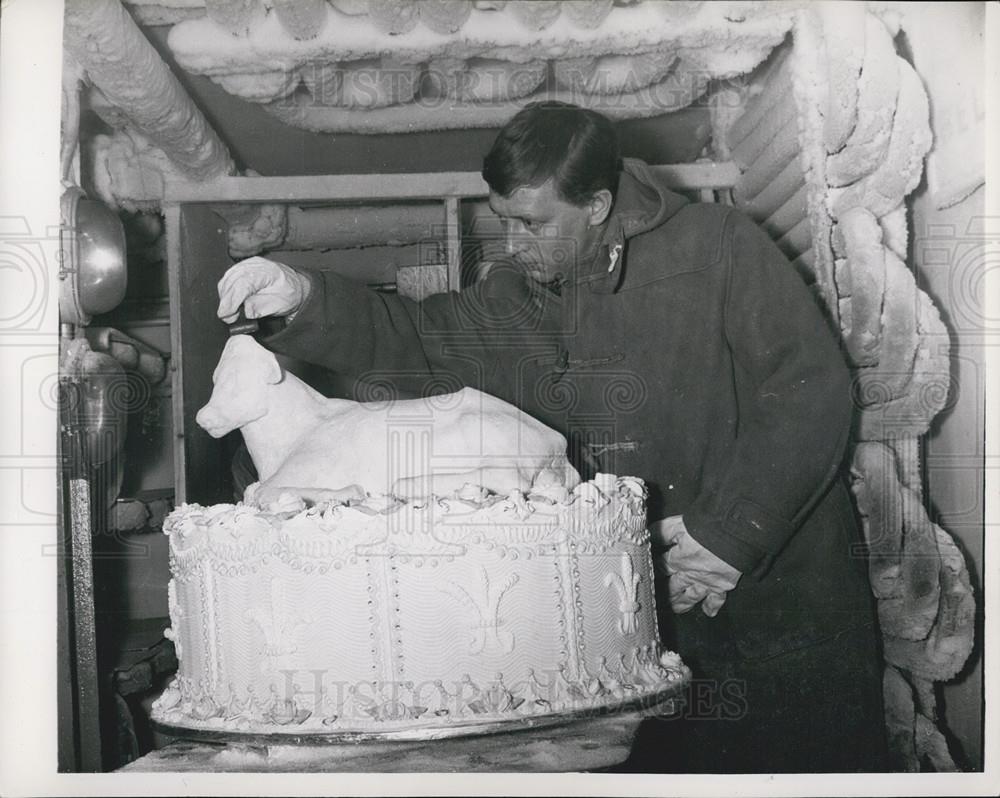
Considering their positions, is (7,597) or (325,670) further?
(7,597)

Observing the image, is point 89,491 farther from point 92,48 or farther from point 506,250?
point 506,250

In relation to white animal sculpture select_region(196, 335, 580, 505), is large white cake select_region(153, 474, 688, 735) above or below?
below

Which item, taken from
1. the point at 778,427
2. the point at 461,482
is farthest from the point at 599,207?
the point at 461,482

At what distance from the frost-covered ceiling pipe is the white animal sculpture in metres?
0.63

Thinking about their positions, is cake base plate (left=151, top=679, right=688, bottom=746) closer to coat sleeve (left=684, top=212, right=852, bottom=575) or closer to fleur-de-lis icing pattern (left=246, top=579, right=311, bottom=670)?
fleur-de-lis icing pattern (left=246, top=579, right=311, bottom=670)

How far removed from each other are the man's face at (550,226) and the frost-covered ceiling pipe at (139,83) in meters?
0.76

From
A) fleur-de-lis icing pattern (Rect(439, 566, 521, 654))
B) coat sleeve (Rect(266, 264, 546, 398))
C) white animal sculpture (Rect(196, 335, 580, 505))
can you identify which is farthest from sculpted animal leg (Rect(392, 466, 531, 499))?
coat sleeve (Rect(266, 264, 546, 398))

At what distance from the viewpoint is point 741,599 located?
1.99 m

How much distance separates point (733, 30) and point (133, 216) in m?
1.59

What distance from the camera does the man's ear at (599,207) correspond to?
1.92 meters

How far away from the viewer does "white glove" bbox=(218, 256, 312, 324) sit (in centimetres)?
170

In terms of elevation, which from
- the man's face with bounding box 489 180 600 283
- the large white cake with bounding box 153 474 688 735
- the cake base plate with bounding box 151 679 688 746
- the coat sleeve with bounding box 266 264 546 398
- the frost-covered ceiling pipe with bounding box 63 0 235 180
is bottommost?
the cake base plate with bounding box 151 679 688 746

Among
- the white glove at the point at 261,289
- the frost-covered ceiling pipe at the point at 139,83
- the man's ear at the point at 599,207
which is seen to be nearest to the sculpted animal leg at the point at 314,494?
the white glove at the point at 261,289

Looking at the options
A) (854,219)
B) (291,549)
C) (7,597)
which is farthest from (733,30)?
(7,597)
